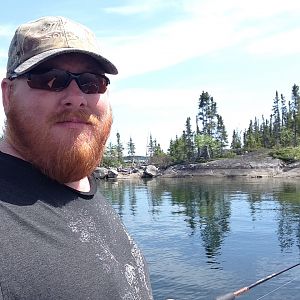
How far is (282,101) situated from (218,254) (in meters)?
115

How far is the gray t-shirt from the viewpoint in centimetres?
177

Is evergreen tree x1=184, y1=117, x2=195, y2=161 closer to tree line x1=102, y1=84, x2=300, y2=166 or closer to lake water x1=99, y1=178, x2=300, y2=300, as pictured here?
tree line x1=102, y1=84, x2=300, y2=166

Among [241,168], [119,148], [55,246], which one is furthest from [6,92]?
[119,148]

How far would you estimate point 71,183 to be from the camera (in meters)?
2.35

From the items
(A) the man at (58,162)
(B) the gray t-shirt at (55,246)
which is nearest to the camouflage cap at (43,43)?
(A) the man at (58,162)

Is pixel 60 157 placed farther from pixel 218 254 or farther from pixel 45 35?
pixel 218 254

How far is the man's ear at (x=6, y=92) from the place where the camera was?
2221 millimetres

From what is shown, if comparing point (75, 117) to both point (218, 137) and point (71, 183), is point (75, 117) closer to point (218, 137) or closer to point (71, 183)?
point (71, 183)

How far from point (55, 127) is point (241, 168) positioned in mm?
93695

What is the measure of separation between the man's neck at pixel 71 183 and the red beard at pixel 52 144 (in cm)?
2

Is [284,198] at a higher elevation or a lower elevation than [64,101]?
lower

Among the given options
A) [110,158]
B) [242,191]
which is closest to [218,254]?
[242,191]

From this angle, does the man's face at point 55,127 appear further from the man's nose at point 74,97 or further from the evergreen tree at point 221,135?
the evergreen tree at point 221,135

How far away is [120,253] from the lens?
238 cm
